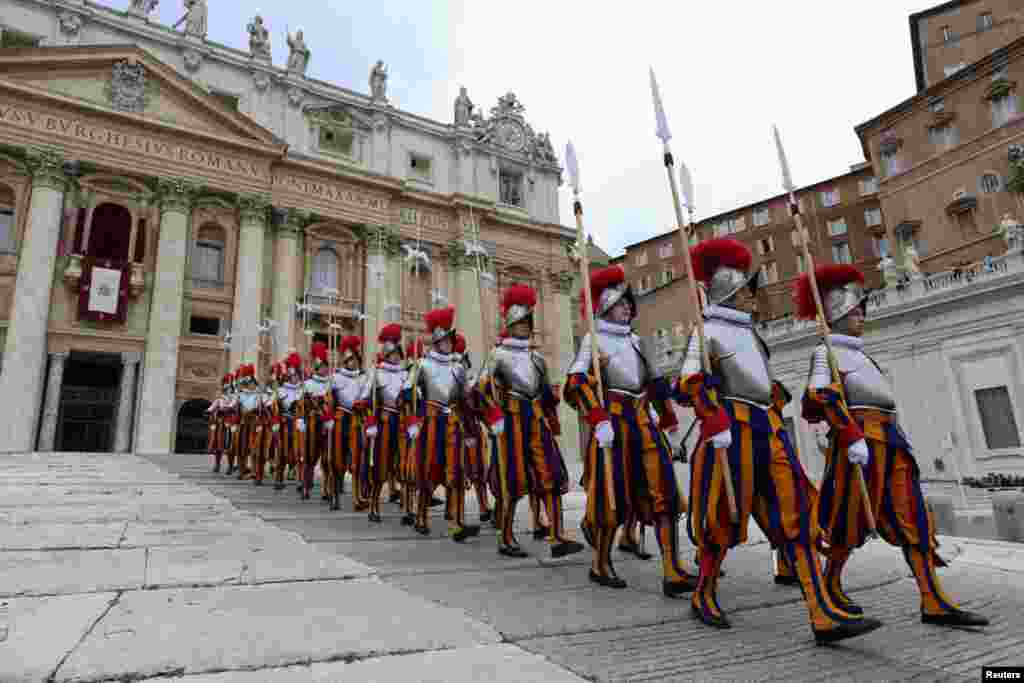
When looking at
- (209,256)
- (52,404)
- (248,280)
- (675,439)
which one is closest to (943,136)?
(675,439)

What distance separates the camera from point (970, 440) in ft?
59.3

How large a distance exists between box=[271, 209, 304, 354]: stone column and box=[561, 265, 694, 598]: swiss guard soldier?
22666mm

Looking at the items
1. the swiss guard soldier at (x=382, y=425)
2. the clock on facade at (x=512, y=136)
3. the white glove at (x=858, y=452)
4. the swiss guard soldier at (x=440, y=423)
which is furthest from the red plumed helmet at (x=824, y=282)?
the clock on facade at (x=512, y=136)

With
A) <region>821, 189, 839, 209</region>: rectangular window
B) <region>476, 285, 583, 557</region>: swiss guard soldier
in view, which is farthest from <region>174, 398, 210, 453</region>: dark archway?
<region>821, 189, 839, 209</region>: rectangular window

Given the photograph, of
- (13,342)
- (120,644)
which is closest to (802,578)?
(120,644)

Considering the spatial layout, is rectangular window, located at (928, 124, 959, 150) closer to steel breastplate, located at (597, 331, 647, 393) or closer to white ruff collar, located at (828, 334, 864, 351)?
white ruff collar, located at (828, 334, 864, 351)

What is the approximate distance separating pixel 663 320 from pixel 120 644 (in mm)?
37691

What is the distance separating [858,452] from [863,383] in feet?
2.39

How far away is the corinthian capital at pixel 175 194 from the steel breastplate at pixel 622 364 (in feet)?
79.9

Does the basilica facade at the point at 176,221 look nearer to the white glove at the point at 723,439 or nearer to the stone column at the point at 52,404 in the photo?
the stone column at the point at 52,404

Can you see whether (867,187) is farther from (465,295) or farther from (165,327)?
(165,327)

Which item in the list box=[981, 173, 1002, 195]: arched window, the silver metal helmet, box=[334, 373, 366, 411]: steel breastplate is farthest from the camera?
box=[981, 173, 1002, 195]: arched window

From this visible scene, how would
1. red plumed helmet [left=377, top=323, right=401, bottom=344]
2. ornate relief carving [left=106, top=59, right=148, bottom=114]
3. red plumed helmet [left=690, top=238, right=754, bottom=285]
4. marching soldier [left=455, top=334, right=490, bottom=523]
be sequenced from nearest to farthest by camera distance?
red plumed helmet [left=690, top=238, right=754, bottom=285] < marching soldier [left=455, top=334, right=490, bottom=523] < red plumed helmet [left=377, top=323, right=401, bottom=344] < ornate relief carving [left=106, top=59, right=148, bottom=114]

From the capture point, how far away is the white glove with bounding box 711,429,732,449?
11.3 feet
